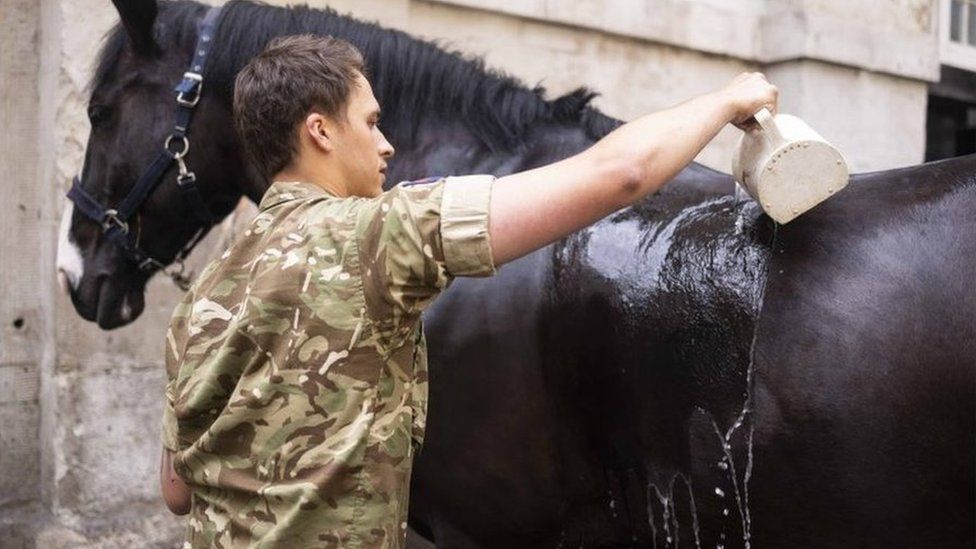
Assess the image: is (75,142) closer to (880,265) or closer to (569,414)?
(569,414)

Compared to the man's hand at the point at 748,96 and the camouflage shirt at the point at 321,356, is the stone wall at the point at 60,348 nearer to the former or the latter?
the man's hand at the point at 748,96

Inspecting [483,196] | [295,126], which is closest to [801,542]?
[483,196]

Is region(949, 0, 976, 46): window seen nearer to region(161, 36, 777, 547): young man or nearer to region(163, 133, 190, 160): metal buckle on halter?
region(163, 133, 190, 160): metal buckle on halter

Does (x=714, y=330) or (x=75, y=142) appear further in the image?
(x=75, y=142)

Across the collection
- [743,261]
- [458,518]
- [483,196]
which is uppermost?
[483,196]

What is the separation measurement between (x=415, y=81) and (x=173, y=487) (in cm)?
128

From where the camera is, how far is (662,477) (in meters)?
Result: 2.11

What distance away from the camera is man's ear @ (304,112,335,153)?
1.57 m

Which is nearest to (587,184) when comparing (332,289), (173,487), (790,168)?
(332,289)

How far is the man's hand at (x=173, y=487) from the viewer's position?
1.83m

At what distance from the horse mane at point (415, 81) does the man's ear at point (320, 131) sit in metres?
1.05

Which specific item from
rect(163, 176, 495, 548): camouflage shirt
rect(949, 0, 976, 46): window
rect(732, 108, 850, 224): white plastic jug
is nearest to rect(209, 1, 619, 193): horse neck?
rect(732, 108, 850, 224): white plastic jug

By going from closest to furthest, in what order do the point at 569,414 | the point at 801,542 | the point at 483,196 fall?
the point at 483,196
the point at 801,542
the point at 569,414

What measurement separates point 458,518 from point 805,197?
115 centimetres
